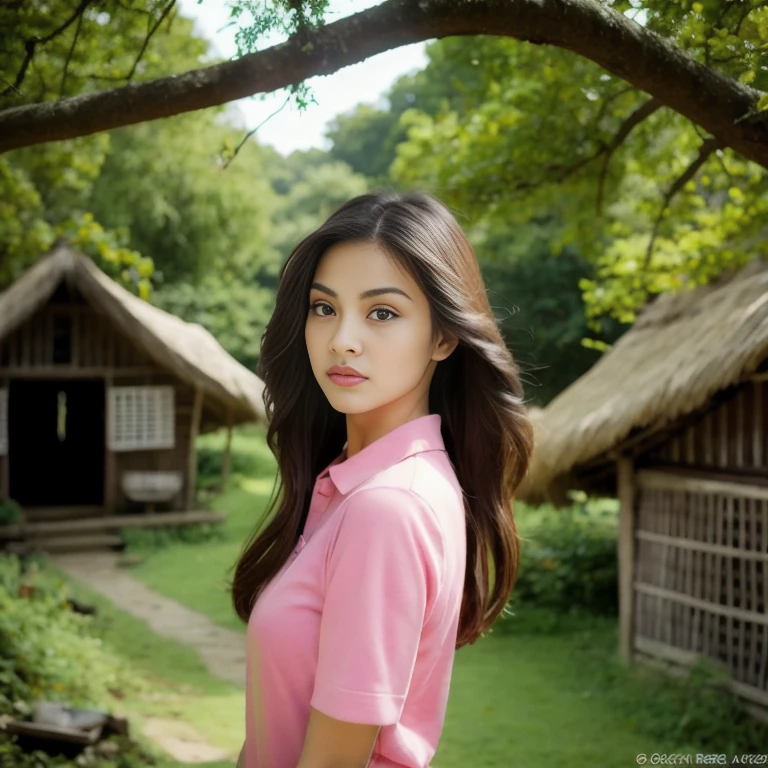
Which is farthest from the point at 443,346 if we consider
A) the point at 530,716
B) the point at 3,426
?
the point at 3,426

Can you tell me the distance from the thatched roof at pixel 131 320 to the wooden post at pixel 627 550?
6.64 meters

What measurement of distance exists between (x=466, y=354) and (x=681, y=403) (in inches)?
173

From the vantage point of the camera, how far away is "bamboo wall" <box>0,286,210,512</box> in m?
12.7

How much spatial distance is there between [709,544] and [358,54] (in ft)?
17.1

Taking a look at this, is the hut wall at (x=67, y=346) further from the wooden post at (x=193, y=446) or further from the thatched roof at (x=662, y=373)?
the thatched roof at (x=662, y=373)

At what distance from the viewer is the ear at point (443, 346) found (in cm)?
193

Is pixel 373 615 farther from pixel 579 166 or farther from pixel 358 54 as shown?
pixel 579 166

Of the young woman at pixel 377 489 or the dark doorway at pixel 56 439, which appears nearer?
the young woman at pixel 377 489

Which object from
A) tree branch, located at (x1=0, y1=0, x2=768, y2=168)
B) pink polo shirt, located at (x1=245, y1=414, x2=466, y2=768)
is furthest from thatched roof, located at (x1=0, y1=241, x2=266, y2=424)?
pink polo shirt, located at (x1=245, y1=414, x2=466, y2=768)

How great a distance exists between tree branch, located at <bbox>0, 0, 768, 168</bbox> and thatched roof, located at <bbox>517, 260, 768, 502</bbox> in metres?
2.50

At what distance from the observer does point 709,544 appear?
6688 mm

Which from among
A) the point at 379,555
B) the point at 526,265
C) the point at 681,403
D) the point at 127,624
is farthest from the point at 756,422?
the point at 526,265

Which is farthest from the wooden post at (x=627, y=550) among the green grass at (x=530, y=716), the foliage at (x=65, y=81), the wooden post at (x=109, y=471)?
the wooden post at (x=109, y=471)

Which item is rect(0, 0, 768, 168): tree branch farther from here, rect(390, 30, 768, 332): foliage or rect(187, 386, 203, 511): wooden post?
rect(187, 386, 203, 511): wooden post
